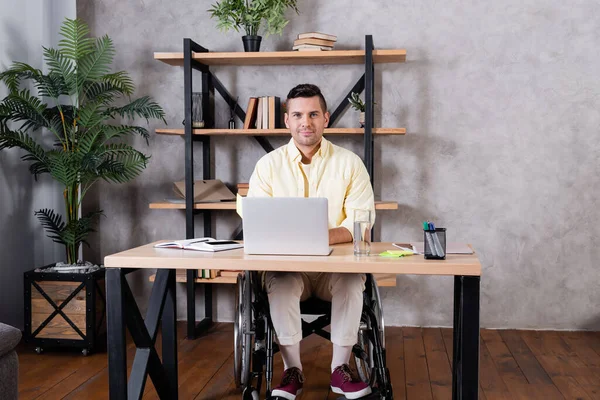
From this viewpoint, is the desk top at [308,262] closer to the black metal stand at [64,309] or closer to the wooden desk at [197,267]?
the wooden desk at [197,267]

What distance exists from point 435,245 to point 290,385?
2.83 ft

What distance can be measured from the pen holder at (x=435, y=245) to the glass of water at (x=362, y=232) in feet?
0.66

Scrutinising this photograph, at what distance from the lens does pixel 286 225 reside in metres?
2.15

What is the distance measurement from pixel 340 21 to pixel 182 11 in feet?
3.37

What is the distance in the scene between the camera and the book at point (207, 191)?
3.89 metres

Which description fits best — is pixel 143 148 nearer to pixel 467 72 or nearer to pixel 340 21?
pixel 340 21

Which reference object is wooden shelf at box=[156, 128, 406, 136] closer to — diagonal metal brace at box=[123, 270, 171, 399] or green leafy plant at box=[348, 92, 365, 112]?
green leafy plant at box=[348, 92, 365, 112]

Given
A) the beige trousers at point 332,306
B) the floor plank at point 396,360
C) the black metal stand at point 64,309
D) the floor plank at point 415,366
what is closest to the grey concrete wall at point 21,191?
the black metal stand at point 64,309

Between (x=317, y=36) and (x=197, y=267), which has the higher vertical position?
(x=317, y=36)

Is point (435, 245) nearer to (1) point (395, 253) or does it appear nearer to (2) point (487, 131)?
(1) point (395, 253)

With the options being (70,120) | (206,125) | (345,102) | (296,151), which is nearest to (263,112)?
(206,125)

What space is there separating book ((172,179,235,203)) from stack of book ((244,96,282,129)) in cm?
42

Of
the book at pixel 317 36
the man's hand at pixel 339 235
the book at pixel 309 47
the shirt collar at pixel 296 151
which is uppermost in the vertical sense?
the book at pixel 317 36

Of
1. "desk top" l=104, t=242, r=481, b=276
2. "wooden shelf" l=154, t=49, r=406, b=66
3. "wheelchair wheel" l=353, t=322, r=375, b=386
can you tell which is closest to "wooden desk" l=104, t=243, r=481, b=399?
"desk top" l=104, t=242, r=481, b=276
